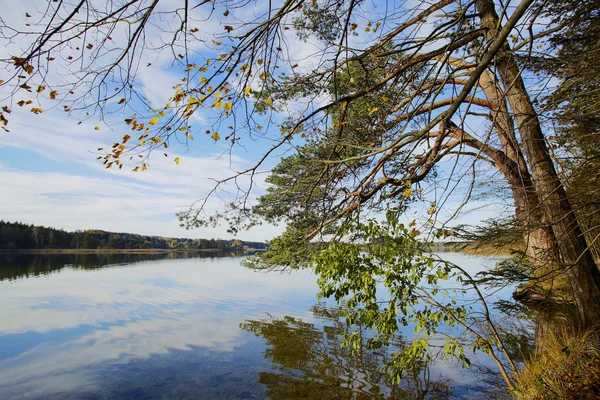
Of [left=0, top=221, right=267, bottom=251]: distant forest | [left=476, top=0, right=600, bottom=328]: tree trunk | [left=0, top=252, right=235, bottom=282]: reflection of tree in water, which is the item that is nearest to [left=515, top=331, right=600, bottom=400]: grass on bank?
[left=476, top=0, right=600, bottom=328]: tree trunk

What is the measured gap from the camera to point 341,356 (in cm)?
677

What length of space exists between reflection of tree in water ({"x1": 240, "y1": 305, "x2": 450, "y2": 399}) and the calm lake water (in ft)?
0.06

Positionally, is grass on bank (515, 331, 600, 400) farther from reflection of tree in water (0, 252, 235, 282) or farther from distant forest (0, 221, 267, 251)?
distant forest (0, 221, 267, 251)

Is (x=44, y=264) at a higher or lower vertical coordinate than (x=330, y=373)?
lower

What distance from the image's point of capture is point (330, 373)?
231 inches

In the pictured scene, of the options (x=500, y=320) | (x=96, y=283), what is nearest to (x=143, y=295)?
(x=96, y=283)

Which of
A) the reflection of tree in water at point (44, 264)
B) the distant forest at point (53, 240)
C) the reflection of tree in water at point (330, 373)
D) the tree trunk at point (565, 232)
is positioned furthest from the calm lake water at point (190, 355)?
the distant forest at point (53, 240)

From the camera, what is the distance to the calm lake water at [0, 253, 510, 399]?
5441 mm

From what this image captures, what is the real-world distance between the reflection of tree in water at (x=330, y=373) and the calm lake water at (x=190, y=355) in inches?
0.7

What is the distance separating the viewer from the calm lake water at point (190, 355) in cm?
544

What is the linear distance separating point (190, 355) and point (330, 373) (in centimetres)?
332

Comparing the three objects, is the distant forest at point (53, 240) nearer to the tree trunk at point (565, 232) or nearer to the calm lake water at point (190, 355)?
the calm lake water at point (190, 355)

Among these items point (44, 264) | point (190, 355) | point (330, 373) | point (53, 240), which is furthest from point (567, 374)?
point (53, 240)

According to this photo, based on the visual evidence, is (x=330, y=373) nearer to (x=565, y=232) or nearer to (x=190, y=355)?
(x=190, y=355)
